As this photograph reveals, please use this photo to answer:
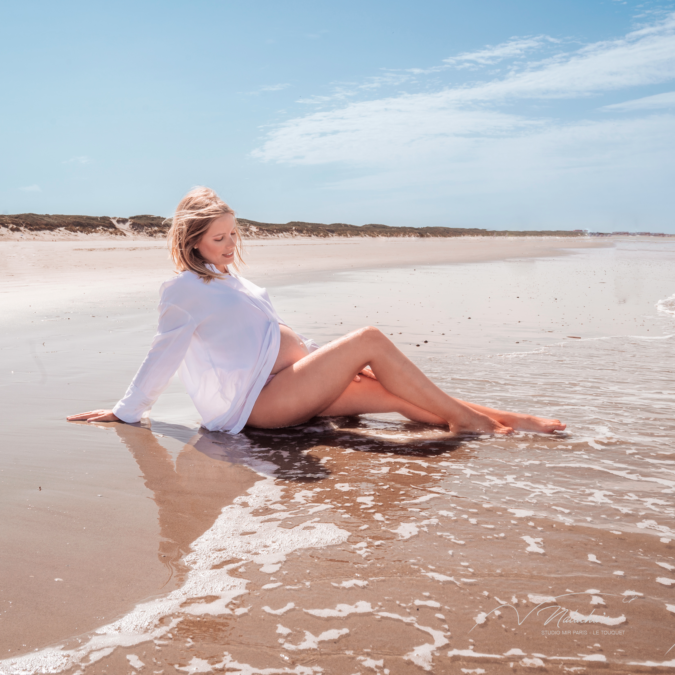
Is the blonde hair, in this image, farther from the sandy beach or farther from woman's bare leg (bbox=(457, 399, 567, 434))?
woman's bare leg (bbox=(457, 399, 567, 434))

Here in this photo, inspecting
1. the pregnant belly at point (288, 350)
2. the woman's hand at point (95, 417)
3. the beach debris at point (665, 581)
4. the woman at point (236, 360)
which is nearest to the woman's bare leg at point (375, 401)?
the woman at point (236, 360)

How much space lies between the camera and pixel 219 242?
11.3ft

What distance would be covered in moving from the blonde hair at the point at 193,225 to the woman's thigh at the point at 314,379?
0.70 m

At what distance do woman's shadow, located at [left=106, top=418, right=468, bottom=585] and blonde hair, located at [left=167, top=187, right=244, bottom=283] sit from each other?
0.95 m

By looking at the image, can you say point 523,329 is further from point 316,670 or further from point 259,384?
point 316,670

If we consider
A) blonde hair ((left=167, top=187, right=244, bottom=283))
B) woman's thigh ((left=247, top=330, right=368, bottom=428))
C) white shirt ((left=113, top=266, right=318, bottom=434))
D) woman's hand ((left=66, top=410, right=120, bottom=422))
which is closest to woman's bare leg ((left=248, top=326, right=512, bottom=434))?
woman's thigh ((left=247, top=330, right=368, bottom=428))

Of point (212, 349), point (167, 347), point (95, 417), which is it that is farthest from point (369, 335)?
point (95, 417)

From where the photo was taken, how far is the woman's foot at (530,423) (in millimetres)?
3488

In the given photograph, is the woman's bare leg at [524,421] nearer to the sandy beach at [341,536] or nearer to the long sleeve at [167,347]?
the sandy beach at [341,536]

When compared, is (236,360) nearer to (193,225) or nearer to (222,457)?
(222,457)

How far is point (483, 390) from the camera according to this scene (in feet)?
14.8

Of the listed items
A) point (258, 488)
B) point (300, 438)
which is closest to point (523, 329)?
point (300, 438)

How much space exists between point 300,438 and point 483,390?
1.64m

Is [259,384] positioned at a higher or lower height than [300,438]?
higher
